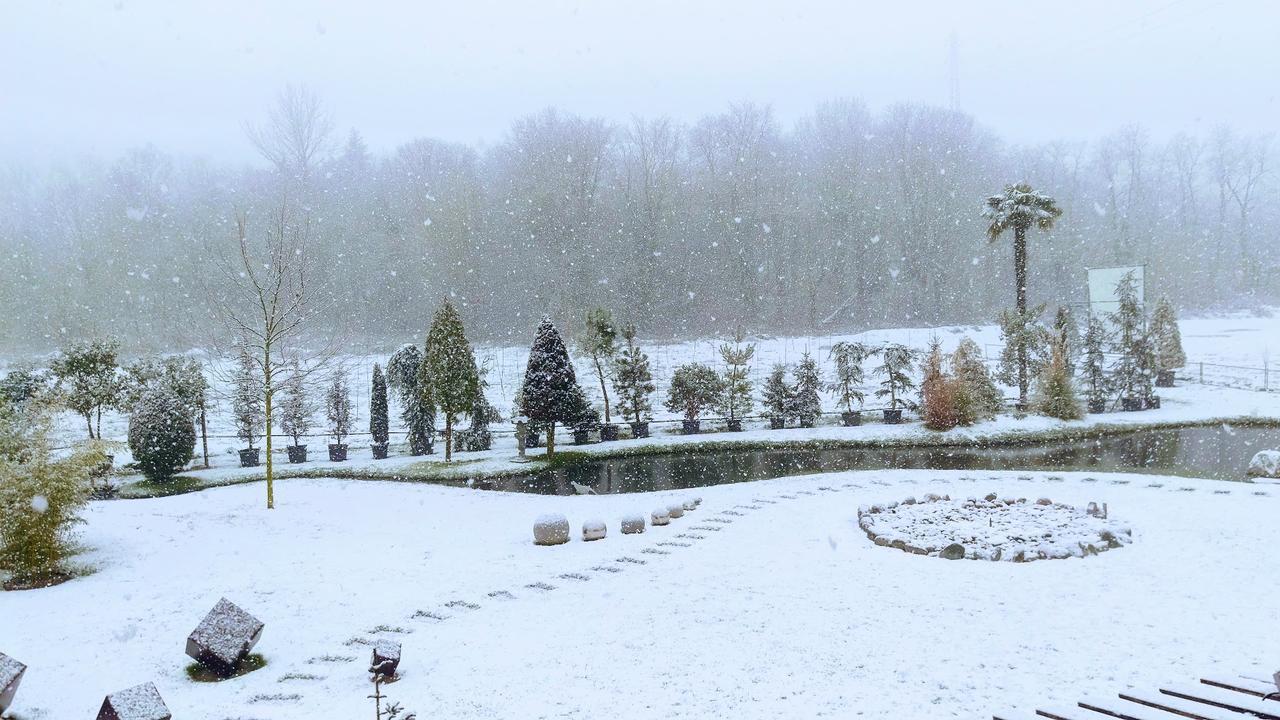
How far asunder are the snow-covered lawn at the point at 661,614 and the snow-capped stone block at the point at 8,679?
0.32 meters

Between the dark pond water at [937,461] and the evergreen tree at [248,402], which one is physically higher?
the evergreen tree at [248,402]

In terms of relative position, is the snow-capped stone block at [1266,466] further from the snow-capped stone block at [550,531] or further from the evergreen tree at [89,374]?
the evergreen tree at [89,374]

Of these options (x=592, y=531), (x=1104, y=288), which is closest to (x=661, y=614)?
(x=592, y=531)

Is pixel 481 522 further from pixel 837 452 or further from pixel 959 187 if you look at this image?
pixel 959 187

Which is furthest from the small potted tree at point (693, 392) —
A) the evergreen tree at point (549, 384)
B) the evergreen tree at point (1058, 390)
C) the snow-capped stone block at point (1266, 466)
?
the snow-capped stone block at point (1266, 466)

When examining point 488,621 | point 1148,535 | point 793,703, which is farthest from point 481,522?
point 1148,535

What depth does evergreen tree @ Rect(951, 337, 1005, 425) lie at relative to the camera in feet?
72.9

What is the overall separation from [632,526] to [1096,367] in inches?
795

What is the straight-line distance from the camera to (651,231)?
4850 cm

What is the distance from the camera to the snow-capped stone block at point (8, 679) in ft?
19.3

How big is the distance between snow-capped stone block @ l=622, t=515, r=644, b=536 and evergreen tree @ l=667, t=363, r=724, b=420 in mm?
12626

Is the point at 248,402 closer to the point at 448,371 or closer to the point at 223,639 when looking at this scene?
the point at 448,371

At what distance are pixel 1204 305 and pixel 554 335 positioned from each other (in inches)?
1927

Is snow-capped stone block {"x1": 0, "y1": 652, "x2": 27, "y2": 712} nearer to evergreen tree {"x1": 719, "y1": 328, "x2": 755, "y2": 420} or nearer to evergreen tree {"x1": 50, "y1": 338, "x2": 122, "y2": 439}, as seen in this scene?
evergreen tree {"x1": 50, "y1": 338, "x2": 122, "y2": 439}
